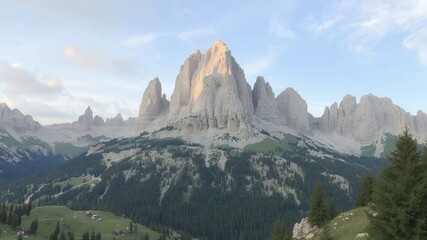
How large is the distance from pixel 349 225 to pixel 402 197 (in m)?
27.0

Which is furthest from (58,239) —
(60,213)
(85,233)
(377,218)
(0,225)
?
(377,218)

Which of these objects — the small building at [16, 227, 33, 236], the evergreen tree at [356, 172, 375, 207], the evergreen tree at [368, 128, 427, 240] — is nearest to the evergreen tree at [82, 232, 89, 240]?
the small building at [16, 227, 33, 236]

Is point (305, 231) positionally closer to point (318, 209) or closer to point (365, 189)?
point (318, 209)

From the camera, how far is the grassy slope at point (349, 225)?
49.5 m

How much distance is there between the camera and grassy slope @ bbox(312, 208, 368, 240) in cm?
4947

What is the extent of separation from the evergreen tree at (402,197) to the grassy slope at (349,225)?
1797cm

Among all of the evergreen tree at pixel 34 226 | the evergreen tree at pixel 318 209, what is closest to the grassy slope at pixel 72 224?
the evergreen tree at pixel 34 226

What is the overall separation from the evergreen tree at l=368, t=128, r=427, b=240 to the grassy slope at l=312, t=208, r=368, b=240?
17969 millimetres

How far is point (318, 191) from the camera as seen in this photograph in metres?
65.8


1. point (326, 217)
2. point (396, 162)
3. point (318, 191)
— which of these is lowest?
point (326, 217)

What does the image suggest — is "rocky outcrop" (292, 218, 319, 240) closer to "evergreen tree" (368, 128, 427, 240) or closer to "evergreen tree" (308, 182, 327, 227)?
"evergreen tree" (308, 182, 327, 227)

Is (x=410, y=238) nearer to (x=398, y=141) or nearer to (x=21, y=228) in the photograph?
(x=398, y=141)

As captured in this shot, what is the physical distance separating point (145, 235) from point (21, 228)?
49470mm

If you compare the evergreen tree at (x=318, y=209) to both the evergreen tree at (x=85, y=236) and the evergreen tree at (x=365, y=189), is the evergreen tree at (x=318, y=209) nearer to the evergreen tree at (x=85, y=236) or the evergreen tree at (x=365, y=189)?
the evergreen tree at (x=365, y=189)
